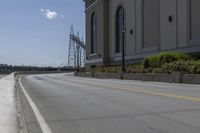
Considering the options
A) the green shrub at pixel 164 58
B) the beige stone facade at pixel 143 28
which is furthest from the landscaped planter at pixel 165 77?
the beige stone facade at pixel 143 28

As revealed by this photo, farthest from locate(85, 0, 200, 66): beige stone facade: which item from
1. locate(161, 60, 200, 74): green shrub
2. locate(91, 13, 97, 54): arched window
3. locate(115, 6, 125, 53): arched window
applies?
locate(161, 60, 200, 74): green shrub

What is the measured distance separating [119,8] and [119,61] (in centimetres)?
1005

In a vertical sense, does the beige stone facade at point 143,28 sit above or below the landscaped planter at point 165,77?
above

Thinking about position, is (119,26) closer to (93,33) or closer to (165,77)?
(93,33)

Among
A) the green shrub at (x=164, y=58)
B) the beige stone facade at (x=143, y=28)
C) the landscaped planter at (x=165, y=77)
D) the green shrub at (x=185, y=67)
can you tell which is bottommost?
the landscaped planter at (x=165, y=77)

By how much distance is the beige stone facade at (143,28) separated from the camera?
179 feet

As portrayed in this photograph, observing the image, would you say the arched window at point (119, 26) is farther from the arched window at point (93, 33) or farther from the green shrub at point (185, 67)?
the green shrub at point (185, 67)

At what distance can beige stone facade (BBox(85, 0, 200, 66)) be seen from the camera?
179 ft

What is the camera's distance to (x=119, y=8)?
86312mm

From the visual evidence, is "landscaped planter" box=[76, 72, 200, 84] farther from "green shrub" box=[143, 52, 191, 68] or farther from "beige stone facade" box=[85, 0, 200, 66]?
"beige stone facade" box=[85, 0, 200, 66]

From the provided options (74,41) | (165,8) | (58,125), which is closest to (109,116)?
(58,125)

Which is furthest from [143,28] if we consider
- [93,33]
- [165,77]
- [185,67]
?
[93,33]

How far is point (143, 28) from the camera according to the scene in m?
70.6

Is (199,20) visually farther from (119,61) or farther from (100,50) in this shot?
(100,50)
